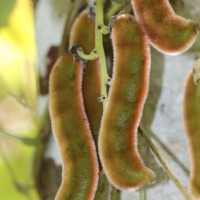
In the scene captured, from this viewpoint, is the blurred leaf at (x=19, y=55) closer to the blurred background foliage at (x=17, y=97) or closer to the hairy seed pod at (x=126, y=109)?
the blurred background foliage at (x=17, y=97)

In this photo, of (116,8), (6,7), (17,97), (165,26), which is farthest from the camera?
(17,97)

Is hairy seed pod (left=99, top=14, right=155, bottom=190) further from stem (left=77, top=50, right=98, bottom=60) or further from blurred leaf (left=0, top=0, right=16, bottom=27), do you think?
blurred leaf (left=0, top=0, right=16, bottom=27)

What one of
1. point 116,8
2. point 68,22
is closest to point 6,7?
point 68,22


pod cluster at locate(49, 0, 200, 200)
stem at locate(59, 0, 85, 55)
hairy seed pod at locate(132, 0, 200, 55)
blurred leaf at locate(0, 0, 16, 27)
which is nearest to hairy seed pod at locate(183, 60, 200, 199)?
pod cluster at locate(49, 0, 200, 200)

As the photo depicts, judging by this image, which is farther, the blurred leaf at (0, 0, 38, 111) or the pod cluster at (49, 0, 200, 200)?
the blurred leaf at (0, 0, 38, 111)

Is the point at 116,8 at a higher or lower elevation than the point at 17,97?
higher

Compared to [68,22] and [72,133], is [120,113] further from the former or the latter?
[68,22]

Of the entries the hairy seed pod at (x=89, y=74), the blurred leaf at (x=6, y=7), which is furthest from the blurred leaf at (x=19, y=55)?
the hairy seed pod at (x=89, y=74)

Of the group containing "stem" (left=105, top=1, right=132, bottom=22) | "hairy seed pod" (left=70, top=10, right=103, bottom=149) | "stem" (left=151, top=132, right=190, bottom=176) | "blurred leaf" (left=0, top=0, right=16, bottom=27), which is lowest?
"stem" (left=151, top=132, right=190, bottom=176)
